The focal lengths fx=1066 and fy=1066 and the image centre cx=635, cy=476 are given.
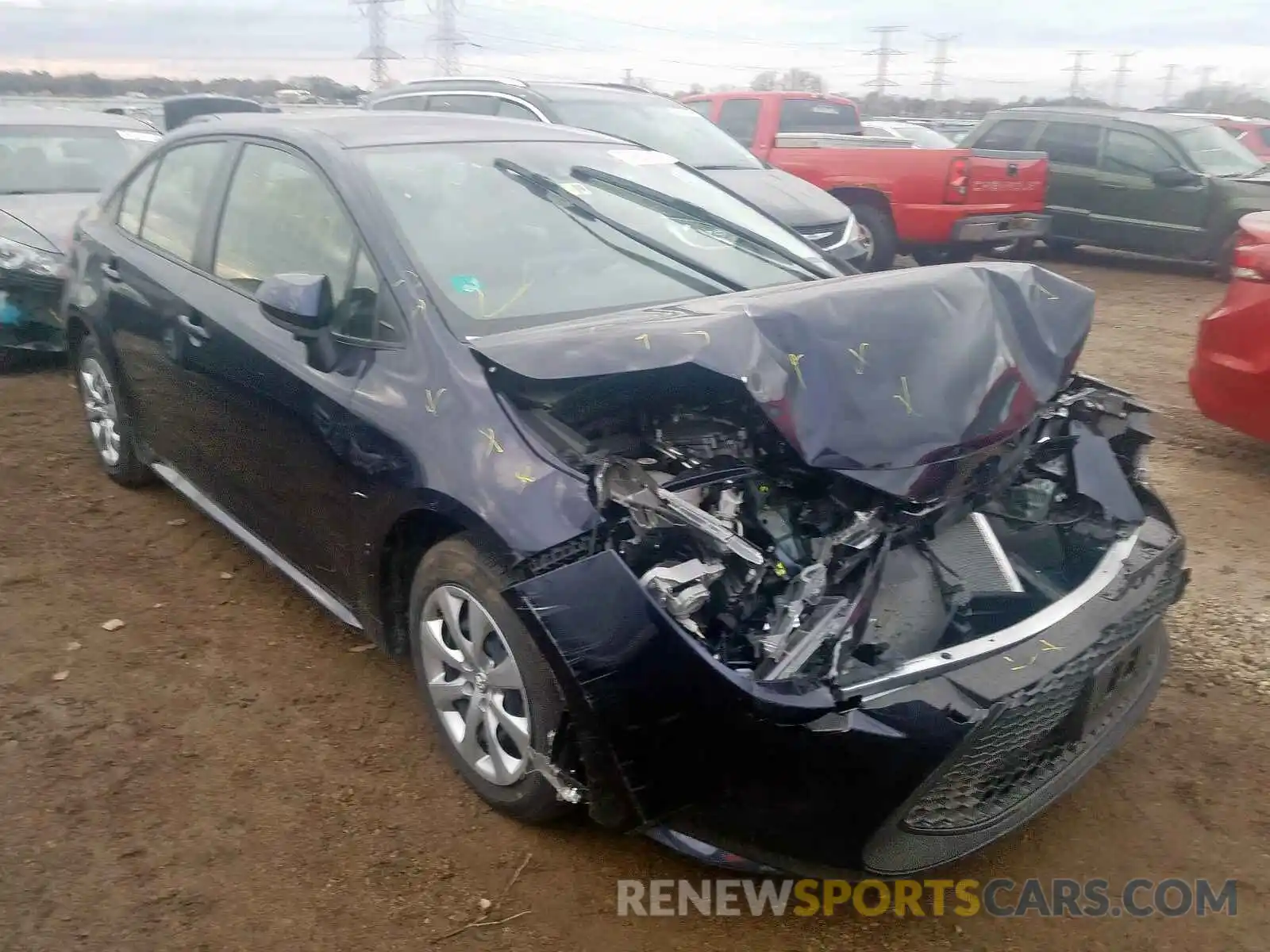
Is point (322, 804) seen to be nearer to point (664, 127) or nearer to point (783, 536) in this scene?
point (783, 536)

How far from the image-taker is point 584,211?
11.7ft

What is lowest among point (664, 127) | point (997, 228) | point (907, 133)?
point (997, 228)

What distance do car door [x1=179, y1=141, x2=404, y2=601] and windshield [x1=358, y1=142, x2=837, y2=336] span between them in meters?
0.21

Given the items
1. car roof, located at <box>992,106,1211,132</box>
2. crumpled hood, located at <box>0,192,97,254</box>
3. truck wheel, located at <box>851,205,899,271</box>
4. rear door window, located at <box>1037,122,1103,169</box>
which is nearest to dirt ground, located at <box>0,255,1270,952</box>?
crumpled hood, located at <box>0,192,97,254</box>

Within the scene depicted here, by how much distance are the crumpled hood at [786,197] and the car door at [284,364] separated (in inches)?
190

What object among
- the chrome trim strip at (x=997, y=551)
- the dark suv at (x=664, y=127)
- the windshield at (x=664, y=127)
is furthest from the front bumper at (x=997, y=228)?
the chrome trim strip at (x=997, y=551)

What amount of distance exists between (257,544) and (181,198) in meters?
1.49

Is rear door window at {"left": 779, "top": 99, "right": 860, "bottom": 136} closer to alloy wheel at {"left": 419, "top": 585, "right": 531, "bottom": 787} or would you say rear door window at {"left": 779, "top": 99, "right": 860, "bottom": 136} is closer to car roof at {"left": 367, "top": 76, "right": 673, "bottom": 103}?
car roof at {"left": 367, "top": 76, "right": 673, "bottom": 103}

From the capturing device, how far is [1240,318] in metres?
4.82

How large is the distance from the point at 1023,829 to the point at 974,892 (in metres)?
0.30

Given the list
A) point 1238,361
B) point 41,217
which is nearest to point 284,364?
point 1238,361

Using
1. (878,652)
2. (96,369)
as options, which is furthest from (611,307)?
(96,369)

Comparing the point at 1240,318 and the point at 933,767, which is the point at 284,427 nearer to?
the point at 933,767

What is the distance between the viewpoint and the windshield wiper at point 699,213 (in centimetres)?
383
